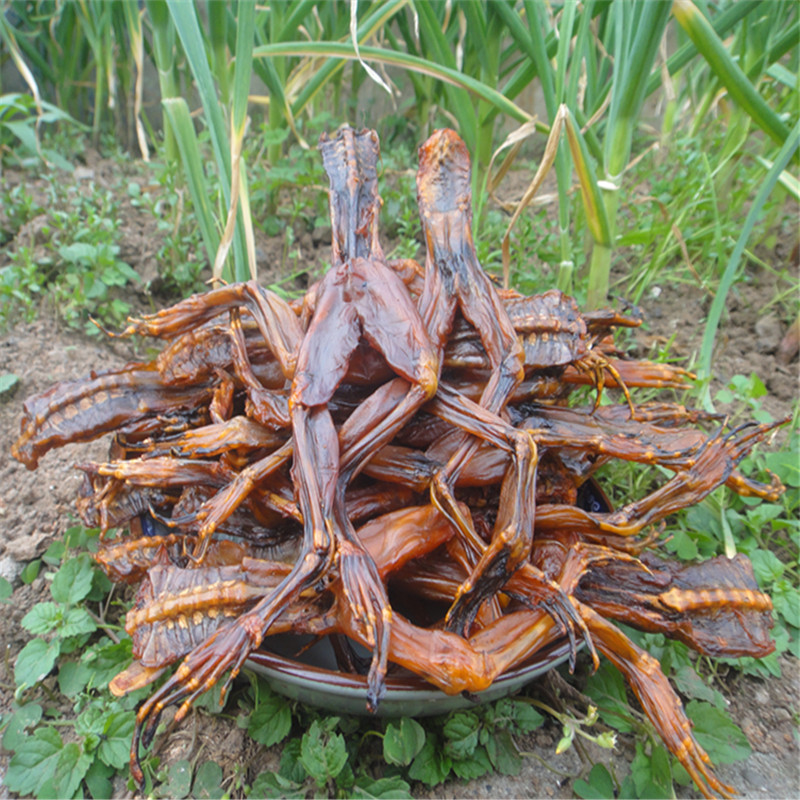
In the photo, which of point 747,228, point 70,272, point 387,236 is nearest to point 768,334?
point 747,228

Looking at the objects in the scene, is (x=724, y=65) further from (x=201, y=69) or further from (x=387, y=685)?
(x=387, y=685)

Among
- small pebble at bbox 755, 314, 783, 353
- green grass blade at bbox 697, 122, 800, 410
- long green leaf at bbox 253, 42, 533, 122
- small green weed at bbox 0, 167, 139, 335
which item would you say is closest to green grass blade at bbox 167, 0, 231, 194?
long green leaf at bbox 253, 42, 533, 122

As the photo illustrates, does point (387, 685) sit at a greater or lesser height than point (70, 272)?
greater

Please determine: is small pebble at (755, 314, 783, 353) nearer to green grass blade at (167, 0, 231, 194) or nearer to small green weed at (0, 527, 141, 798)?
green grass blade at (167, 0, 231, 194)

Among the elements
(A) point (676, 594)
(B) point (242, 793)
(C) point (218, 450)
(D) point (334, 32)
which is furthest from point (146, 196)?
(A) point (676, 594)

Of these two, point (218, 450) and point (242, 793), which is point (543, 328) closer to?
point (218, 450)
